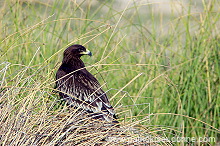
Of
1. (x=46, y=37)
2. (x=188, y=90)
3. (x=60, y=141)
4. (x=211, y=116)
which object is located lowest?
(x=211, y=116)

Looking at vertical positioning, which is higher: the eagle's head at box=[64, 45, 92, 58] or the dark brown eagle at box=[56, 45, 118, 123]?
the eagle's head at box=[64, 45, 92, 58]

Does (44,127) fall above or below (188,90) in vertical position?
above

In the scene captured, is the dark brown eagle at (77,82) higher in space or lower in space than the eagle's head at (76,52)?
lower

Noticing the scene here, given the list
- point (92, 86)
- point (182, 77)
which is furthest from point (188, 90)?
point (92, 86)

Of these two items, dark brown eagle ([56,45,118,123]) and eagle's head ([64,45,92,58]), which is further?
eagle's head ([64,45,92,58])

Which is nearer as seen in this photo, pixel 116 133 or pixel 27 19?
pixel 116 133

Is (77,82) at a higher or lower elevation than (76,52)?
lower

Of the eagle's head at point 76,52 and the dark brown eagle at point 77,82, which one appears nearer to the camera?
the dark brown eagle at point 77,82

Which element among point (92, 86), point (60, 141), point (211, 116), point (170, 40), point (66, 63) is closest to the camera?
point (60, 141)

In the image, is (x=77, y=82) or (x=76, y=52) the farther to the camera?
(x=76, y=52)

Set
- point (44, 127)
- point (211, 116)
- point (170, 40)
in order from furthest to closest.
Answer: point (170, 40), point (211, 116), point (44, 127)

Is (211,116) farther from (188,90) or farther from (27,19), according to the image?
(27,19)

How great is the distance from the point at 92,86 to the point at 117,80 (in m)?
0.90

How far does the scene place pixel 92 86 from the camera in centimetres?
413
